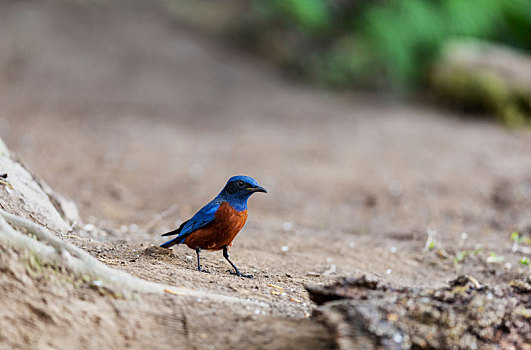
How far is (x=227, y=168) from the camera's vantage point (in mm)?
7992

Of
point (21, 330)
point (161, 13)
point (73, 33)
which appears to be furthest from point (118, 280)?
point (161, 13)

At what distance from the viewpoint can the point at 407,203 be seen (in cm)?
699

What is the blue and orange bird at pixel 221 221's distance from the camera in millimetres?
3406

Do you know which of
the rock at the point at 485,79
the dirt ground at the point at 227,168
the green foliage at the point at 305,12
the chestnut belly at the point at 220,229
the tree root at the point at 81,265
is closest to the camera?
the tree root at the point at 81,265

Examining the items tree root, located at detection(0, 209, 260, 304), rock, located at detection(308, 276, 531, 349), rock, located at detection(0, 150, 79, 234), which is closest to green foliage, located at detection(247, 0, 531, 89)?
rock, located at detection(0, 150, 79, 234)

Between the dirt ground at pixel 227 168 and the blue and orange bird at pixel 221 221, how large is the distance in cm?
18

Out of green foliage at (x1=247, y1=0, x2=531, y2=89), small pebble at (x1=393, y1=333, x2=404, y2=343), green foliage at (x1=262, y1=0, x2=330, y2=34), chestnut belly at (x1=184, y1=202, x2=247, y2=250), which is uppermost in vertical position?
green foliage at (x1=262, y1=0, x2=330, y2=34)

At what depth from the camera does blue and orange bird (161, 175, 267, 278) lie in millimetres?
3406

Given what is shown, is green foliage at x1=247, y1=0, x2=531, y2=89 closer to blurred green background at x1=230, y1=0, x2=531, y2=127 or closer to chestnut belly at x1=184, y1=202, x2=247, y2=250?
A: blurred green background at x1=230, y1=0, x2=531, y2=127

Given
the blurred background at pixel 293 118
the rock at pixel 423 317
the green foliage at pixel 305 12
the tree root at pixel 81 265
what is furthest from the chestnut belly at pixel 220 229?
the green foliage at pixel 305 12

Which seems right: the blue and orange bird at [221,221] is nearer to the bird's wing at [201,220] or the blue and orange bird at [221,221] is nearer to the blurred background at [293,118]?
the bird's wing at [201,220]

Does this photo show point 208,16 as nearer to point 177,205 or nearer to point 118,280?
point 177,205

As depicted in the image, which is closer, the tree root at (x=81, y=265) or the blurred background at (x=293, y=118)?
the tree root at (x=81, y=265)

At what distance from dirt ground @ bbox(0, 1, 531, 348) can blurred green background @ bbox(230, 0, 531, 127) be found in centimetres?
54
